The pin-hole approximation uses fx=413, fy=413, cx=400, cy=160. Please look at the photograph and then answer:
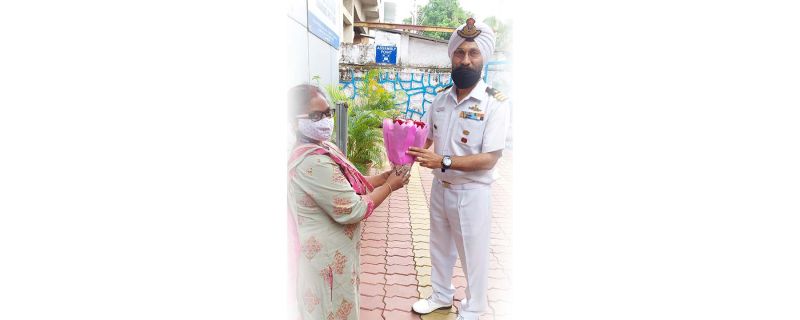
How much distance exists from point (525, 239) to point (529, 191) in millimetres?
100

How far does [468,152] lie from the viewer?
185 cm

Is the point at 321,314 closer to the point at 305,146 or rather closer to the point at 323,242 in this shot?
the point at 323,242

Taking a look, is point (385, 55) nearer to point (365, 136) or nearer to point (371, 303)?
point (365, 136)

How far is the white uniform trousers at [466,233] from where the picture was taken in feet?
6.22

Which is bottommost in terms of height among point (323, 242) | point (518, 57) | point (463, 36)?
point (323, 242)

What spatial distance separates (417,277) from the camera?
8.93 feet

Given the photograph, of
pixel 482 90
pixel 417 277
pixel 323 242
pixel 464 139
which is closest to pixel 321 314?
pixel 323 242

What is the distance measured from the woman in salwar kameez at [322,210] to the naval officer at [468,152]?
0.43 m

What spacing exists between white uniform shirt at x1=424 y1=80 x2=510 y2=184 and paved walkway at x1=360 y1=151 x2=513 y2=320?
13 cm

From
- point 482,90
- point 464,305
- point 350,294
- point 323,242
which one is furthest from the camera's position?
point 464,305

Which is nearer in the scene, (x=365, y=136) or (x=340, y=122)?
(x=340, y=122)

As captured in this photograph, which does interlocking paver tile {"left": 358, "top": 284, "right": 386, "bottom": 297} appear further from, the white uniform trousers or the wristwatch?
the wristwatch

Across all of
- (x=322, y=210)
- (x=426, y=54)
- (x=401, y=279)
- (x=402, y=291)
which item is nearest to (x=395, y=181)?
(x=322, y=210)

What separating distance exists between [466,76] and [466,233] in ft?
2.37
